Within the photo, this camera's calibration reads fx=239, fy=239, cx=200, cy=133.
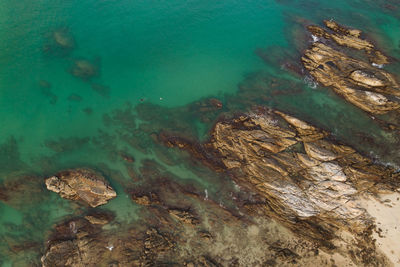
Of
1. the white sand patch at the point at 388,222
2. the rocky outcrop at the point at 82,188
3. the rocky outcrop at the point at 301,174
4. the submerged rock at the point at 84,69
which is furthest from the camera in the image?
the submerged rock at the point at 84,69

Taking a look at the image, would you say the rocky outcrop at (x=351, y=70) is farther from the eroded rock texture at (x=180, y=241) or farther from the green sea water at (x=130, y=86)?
the eroded rock texture at (x=180, y=241)

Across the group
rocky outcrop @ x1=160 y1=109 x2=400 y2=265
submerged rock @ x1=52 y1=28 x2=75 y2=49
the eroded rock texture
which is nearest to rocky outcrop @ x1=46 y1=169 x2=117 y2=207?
the eroded rock texture

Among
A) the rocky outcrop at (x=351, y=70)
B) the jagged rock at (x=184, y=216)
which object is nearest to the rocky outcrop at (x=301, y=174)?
the jagged rock at (x=184, y=216)

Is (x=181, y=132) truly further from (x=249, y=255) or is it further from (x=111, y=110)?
(x=249, y=255)

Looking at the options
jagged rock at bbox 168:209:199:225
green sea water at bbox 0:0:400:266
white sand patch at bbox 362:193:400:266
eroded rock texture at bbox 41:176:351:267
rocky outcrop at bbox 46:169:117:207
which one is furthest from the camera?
green sea water at bbox 0:0:400:266

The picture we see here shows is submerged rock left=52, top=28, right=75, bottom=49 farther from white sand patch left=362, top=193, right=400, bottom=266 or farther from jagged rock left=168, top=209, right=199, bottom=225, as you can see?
white sand patch left=362, top=193, right=400, bottom=266

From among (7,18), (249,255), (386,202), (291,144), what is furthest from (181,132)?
(7,18)
